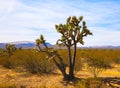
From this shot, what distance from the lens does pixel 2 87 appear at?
1897 cm

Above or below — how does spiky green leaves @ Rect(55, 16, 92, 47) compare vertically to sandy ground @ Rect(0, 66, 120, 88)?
above

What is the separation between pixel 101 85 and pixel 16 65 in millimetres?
13922

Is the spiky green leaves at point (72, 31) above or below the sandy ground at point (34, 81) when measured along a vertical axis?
above

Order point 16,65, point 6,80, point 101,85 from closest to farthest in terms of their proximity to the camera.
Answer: point 101,85 < point 6,80 < point 16,65

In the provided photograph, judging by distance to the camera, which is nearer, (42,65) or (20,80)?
(20,80)

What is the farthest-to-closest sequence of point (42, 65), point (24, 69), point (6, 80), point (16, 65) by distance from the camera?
point (16, 65), point (24, 69), point (42, 65), point (6, 80)

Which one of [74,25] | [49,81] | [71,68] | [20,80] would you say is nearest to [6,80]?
[20,80]

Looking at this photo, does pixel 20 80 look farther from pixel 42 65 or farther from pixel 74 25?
pixel 74 25

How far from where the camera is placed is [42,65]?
25.9 metres

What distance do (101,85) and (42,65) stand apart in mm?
8453

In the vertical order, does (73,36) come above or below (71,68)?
above

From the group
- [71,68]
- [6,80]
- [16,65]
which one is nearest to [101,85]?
[71,68]

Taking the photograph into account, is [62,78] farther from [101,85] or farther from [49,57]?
[101,85]

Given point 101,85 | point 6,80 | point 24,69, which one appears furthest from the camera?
point 24,69
